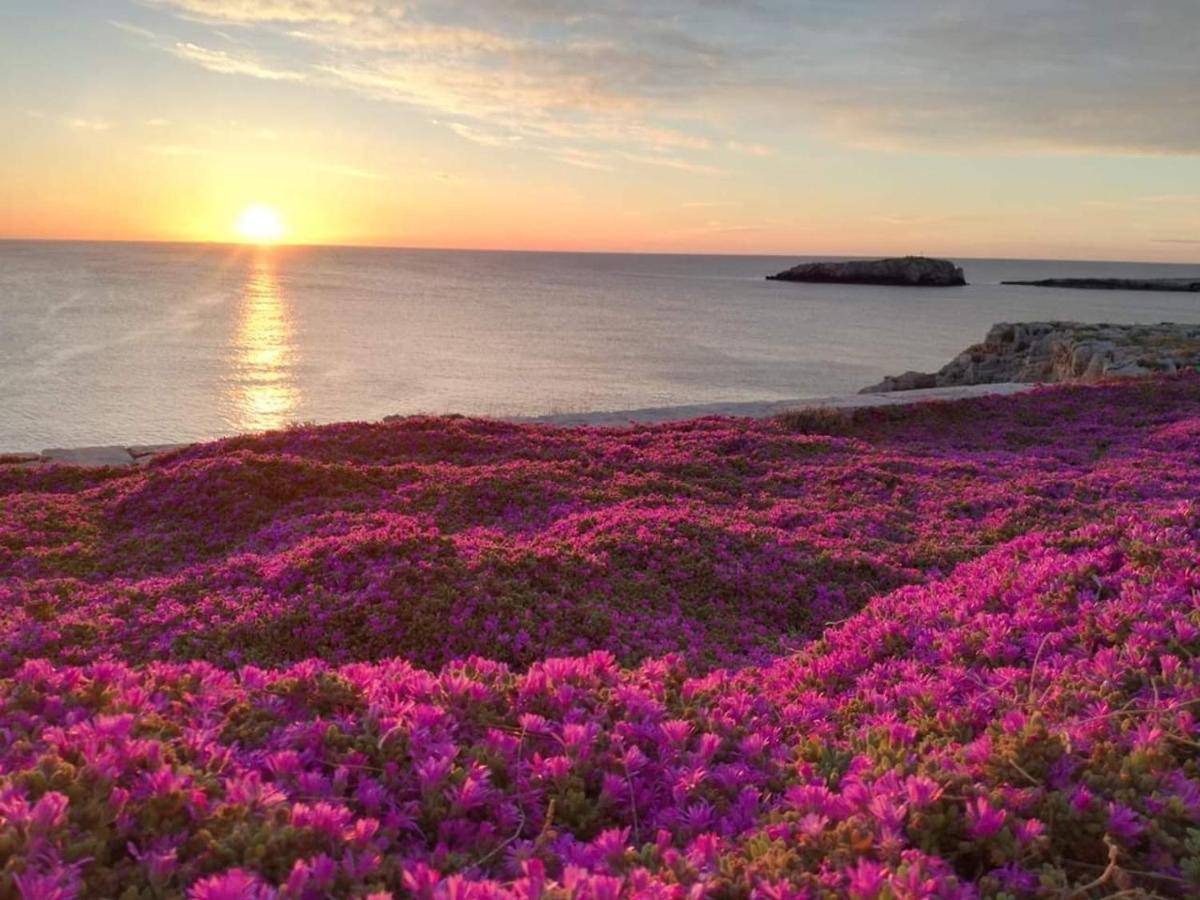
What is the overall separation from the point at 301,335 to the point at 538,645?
63637mm

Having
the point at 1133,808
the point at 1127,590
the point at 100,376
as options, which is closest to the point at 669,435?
the point at 1127,590

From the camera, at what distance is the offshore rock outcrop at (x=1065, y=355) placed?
84.6 ft

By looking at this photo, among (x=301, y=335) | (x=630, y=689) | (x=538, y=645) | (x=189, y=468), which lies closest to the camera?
(x=630, y=689)

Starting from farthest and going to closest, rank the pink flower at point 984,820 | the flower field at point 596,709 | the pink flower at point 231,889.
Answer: the pink flower at point 984,820, the flower field at point 596,709, the pink flower at point 231,889

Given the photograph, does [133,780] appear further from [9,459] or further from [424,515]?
[9,459]

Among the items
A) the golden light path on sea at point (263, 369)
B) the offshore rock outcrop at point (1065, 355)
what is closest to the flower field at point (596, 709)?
the offshore rock outcrop at point (1065, 355)

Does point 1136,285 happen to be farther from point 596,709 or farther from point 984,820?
point 984,820

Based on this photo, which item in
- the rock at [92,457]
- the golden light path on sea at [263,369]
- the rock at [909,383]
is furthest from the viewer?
the golden light path on sea at [263,369]

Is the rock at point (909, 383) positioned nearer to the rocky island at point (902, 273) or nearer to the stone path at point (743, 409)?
the stone path at point (743, 409)

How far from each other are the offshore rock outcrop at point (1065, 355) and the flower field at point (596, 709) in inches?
708

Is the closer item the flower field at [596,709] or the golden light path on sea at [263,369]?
the flower field at [596,709]

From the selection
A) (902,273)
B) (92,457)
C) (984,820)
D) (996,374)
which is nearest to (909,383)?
(996,374)

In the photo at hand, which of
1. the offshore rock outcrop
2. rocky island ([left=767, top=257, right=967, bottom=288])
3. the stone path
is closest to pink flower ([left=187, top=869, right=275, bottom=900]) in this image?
the stone path

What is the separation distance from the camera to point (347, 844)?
2.57 m
